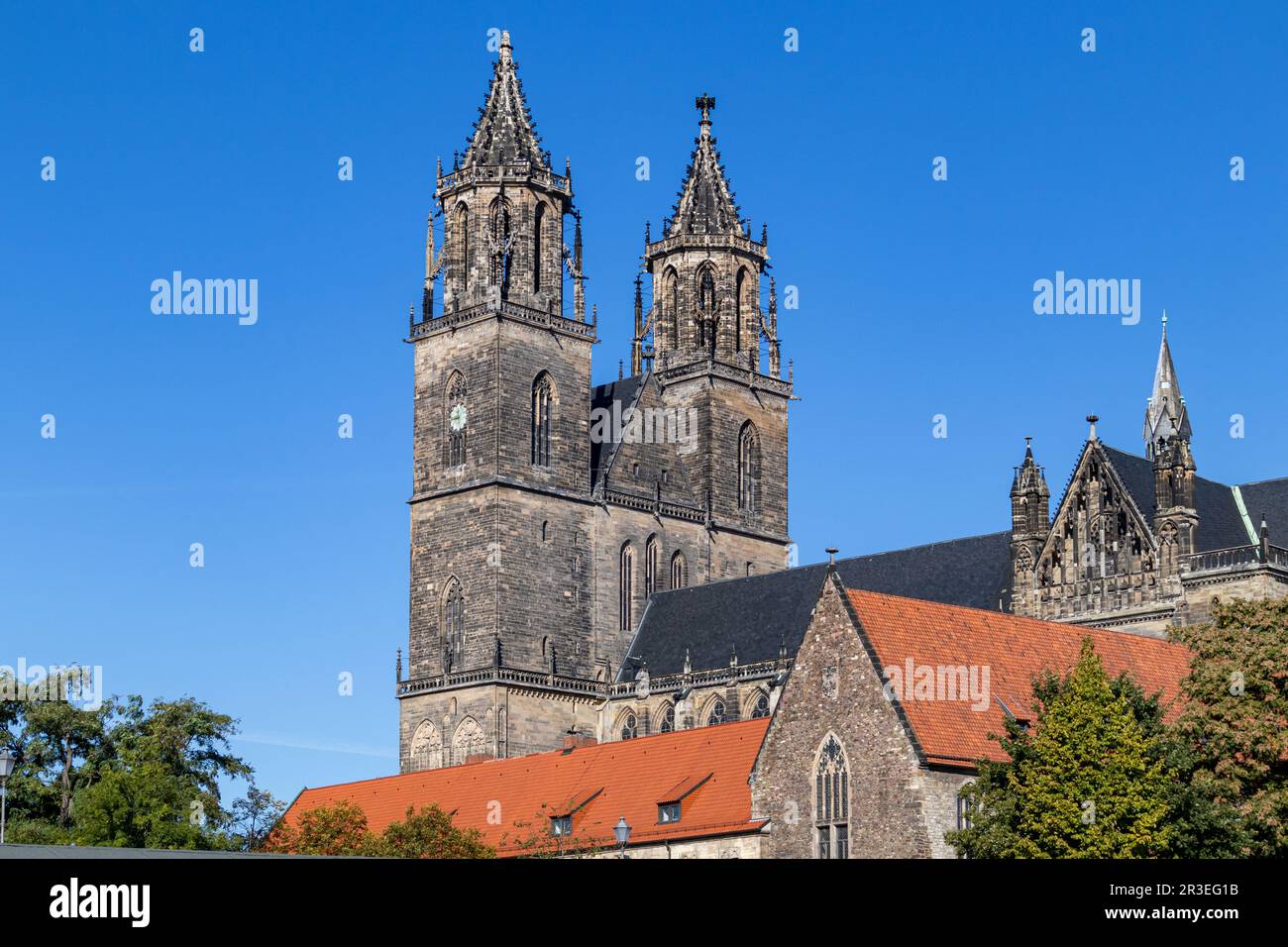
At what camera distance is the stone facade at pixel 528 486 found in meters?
97.2

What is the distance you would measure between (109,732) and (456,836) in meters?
27.1

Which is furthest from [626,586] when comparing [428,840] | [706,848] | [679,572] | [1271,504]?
[706,848]

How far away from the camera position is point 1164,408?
298ft

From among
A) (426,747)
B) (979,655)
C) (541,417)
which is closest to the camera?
(979,655)

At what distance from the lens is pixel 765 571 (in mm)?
109750

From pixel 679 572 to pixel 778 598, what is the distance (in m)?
8.42

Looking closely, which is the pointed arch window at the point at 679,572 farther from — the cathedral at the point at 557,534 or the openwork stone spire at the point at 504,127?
the openwork stone spire at the point at 504,127

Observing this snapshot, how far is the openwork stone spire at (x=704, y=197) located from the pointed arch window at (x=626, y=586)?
63.4 feet

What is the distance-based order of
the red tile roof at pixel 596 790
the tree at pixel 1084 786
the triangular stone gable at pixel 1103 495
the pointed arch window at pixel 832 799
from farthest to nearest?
the triangular stone gable at pixel 1103 495 < the red tile roof at pixel 596 790 < the pointed arch window at pixel 832 799 < the tree at pixel 1084 786

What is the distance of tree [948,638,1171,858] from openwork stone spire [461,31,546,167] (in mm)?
58092

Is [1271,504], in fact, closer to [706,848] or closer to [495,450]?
[706,848]

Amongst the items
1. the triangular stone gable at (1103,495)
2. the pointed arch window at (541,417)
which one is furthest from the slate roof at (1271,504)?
the pointed arch window at (541,417)

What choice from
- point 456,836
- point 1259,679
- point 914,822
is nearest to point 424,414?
point 456,836
